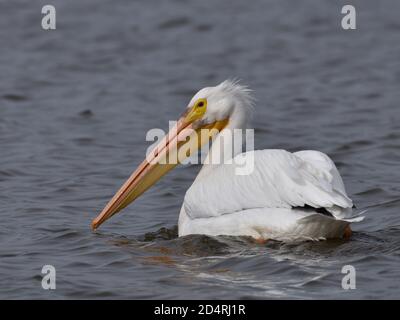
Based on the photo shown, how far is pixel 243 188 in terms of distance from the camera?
6910 millimetres

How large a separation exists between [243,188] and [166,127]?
13.3ft

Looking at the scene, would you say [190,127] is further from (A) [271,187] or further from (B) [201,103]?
(A) [271,187]

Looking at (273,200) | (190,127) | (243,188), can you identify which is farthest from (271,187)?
(190,127)

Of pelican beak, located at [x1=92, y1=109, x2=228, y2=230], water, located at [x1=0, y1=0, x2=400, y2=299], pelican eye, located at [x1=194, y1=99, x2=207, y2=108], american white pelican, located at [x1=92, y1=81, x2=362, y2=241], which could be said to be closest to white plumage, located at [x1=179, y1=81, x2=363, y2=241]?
american white pelican, located at [x1=92, y1=81, x2=362, y2=241]

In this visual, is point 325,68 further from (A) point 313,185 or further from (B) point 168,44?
(A) point 313,185

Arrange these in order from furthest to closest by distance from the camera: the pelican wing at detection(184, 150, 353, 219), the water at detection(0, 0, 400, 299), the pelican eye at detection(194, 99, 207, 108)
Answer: the pelican eye at detection(194, 99, 207, 108) < the pelican wing at detection(184, 150, 353, 219) < the water at detection(0, 0, 400, 299)

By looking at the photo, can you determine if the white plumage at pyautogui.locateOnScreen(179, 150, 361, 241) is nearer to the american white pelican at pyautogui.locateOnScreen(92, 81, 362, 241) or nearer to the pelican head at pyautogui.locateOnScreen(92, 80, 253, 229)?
the american white pelican at pyautogui.locateOnScreen(92, 81, 362, 241)

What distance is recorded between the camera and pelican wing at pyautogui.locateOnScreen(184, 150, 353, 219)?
6.57 metres

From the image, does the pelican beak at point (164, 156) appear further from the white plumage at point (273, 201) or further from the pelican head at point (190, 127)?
the white plumage at point (273, 201)

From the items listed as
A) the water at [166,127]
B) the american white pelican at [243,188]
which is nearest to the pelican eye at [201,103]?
the american white pelican at [243,188]

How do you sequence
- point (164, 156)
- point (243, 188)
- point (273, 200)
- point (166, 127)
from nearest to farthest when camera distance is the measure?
point (273, 200) < point (243, 188) < point (164, 156) < point (166, 127)

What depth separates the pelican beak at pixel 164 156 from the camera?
7.59 m

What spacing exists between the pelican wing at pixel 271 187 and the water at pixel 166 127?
0.86 feet
